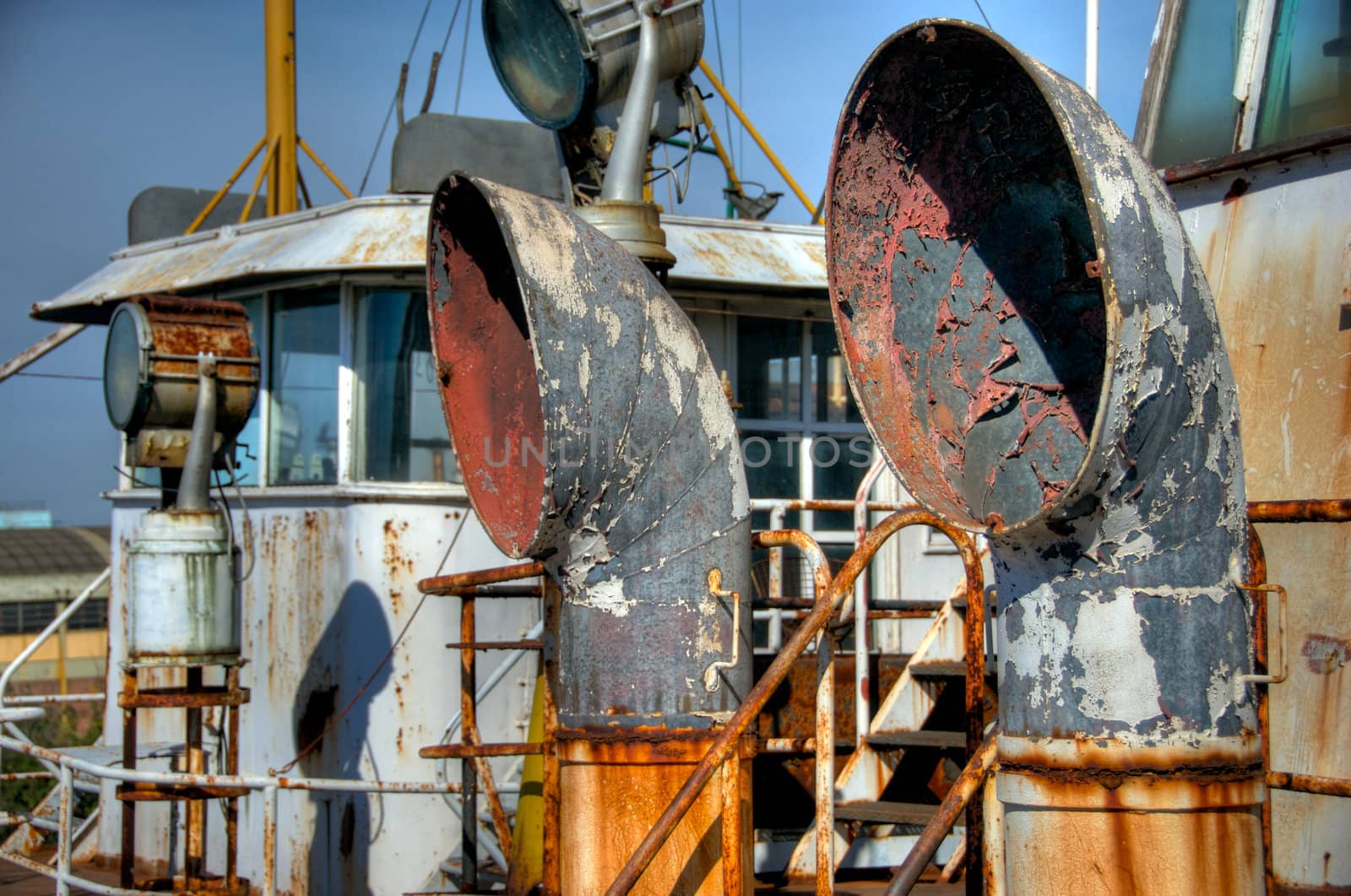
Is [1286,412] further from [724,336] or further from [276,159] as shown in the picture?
[276,159]

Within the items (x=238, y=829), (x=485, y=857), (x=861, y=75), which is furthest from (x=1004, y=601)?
(x=238, y=829)

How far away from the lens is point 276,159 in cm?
1055

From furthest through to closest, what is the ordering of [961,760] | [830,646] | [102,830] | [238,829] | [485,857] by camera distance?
[102,830]
[238,829]
[485,857]
[961,760]
[830,646]

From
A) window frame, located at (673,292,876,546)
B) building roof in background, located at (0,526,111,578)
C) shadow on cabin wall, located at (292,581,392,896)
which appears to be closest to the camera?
shadow on cabin wall, located at (292,581,392,896)

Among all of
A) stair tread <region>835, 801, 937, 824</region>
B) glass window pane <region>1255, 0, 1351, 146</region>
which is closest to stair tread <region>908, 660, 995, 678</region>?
stair tread <region>835, 801, 937, 824</region>

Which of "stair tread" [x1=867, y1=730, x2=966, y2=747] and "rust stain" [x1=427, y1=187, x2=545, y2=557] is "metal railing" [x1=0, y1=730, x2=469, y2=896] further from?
"rust stain" [x1=427, y1=187, x2=545, y2=557]

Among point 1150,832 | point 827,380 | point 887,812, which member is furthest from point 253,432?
point 1150,832

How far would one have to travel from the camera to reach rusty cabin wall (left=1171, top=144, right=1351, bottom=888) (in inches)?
161

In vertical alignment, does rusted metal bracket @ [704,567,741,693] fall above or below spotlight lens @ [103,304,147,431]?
below

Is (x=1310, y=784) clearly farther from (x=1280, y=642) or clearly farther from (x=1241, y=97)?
(x=1241, y=97)

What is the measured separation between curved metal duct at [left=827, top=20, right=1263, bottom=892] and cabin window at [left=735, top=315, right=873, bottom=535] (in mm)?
5154

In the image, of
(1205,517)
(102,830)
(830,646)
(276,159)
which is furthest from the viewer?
(276,159)

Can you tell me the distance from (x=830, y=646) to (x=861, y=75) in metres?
1.49

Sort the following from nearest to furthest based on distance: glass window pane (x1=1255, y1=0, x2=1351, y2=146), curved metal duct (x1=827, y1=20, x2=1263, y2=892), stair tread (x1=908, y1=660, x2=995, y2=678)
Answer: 1. curved metal duct (x1=827, y1=20, x2=1263, y2=892)
2. glass window pane (x1=1255, y1=0, x2=1351, y2=146)
3. stair tread (x1=908, y1=660, x2=995, y2=678)
